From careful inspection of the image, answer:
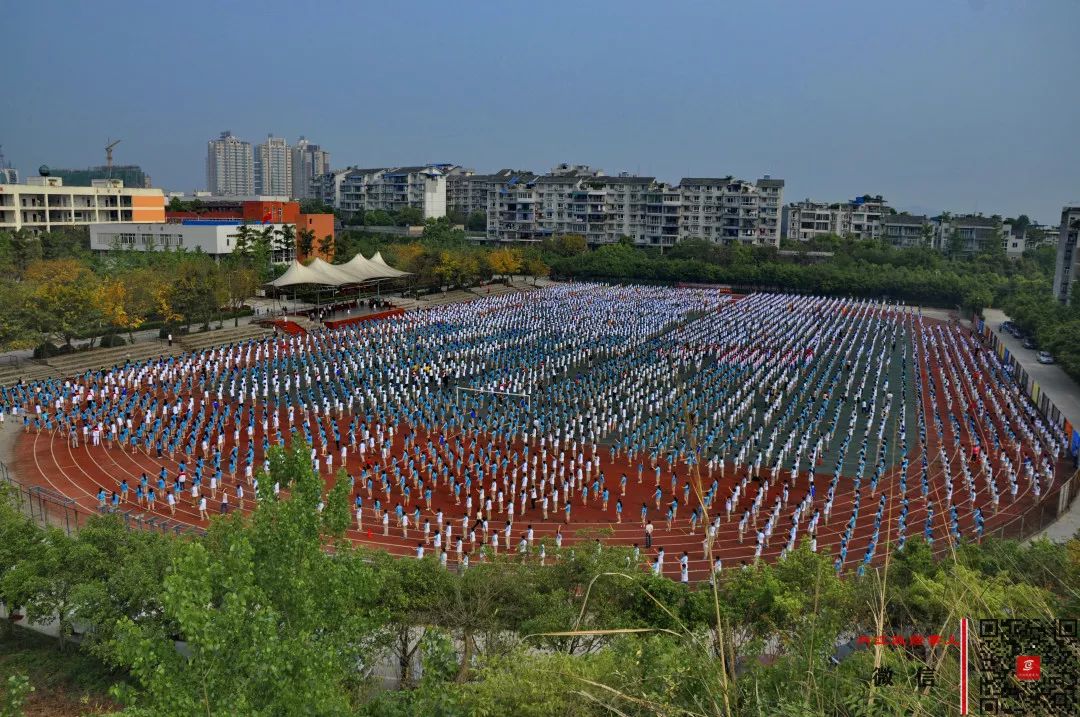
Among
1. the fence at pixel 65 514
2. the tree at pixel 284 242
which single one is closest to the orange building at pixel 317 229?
the tree at pixel 284 242

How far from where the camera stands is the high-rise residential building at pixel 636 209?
69812 mm

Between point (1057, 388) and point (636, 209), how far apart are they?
49.6 meters

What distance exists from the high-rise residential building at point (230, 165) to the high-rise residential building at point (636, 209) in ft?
340

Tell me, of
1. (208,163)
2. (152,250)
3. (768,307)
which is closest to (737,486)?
(768,307)

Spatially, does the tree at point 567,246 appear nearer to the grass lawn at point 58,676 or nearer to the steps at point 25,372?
the steps at point 25,372

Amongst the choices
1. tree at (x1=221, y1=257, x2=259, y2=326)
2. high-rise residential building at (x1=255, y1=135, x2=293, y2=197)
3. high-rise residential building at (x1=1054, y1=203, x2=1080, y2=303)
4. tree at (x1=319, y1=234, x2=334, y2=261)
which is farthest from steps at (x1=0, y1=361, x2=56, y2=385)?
high-rise residential building at (x1=255, y1=135, x2=293, y2=197)

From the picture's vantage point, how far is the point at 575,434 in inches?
804

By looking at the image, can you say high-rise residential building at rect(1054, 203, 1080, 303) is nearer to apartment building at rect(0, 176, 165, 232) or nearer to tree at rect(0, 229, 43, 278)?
tree at rect(0, 229, 43, 278)

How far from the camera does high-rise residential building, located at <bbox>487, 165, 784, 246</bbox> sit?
229 feet

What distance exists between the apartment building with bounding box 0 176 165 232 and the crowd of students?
27648mm

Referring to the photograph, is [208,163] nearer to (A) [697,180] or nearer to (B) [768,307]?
(A) [697,180]

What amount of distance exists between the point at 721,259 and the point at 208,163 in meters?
139

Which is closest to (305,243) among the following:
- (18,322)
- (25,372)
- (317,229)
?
(317,229)

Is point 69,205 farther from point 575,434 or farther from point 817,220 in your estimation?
point 817,220
